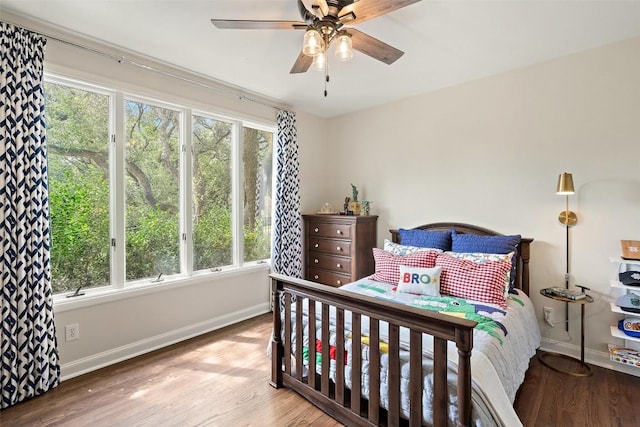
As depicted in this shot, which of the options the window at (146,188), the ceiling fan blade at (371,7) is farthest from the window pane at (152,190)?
the ceiling fan blade at (371,7)

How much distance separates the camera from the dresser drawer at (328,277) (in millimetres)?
3661

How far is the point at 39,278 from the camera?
2076 mm

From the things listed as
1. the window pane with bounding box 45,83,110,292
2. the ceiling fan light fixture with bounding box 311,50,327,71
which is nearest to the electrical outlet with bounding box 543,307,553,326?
the ceiling fan light fixture with bounding box 311,50,327,71

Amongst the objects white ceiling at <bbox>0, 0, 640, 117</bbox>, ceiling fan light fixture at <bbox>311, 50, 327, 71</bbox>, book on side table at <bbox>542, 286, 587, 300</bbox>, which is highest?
white ceiling at <bbox>0, 0, 640, 117</bbox>

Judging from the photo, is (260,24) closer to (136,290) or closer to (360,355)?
(360,355)

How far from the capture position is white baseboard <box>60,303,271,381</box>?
92.2 inches

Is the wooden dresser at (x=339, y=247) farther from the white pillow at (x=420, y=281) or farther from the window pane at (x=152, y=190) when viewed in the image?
the window pane at (x=152, y=190)

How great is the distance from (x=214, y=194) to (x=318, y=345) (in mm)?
2038

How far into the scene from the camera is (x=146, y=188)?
9.27ft

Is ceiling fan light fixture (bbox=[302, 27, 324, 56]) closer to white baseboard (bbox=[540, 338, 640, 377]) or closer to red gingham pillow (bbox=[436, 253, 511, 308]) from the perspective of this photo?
red gingham pillow (bbox=[436, 253, 511, 308])

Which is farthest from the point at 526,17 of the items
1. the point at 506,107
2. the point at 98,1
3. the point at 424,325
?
the point at 98,1

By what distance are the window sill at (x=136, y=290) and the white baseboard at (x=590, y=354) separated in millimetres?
2985

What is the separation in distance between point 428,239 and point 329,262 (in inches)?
48.6

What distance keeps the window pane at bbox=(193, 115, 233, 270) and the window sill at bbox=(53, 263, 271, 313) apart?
0.15 m
